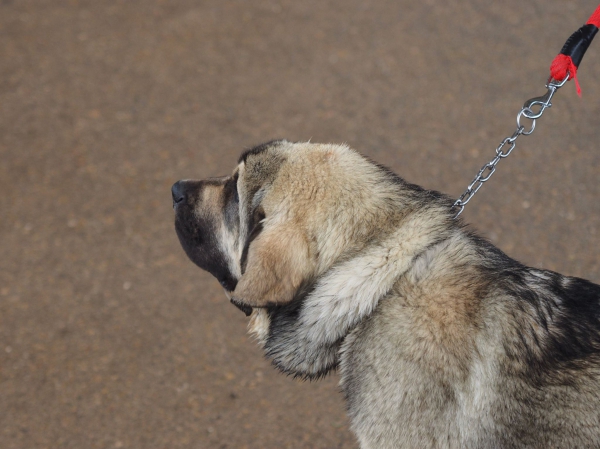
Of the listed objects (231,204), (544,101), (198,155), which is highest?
(544,101)

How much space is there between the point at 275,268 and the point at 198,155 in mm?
3987

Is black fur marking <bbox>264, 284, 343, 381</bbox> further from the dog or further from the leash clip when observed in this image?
the leash clip

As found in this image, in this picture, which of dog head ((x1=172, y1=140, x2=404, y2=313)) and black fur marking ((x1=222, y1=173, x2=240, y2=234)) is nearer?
dog head ((x1=172, y1=140, x2=404, y2=313))

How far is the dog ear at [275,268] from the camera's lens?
2727 millimetres

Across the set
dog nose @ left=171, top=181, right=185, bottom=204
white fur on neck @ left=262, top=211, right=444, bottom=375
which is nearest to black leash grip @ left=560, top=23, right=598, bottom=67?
white fur on neck @ left=262, top=211, right=444, bottom=375

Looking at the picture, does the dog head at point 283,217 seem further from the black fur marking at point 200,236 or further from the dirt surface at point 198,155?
the dirt surface at point 198,155

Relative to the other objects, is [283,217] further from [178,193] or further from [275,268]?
[178,193]

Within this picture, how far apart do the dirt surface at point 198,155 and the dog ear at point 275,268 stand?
76.2 inches

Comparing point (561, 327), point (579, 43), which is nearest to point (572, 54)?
point (579, 43)

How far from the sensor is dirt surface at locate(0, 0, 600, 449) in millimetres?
4520

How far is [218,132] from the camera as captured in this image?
6746 mm

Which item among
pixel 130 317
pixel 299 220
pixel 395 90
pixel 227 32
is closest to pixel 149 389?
pixel 130 317

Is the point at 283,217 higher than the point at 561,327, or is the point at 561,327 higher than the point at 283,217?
the point at 561,327

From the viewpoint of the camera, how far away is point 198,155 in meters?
6.50
